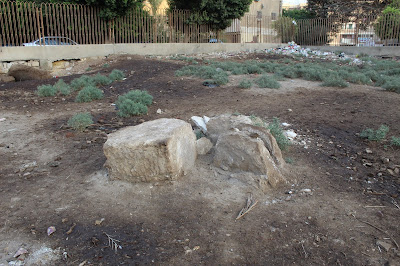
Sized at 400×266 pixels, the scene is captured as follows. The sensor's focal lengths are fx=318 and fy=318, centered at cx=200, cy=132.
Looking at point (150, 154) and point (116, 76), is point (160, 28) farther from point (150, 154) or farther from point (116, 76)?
point (150, 154)

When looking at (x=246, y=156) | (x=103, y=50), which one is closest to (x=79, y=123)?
(x=246, y=156)

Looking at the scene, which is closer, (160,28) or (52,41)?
(52,41)

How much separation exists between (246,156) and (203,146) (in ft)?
2.11

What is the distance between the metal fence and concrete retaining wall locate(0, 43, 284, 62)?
2.12 feet

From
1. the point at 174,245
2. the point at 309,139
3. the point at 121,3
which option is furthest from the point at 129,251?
the point at 121,3

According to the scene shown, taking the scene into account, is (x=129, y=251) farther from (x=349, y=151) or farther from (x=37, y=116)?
(x=37, y=116)

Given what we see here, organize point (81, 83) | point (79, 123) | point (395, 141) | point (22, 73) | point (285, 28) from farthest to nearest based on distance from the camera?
point (285, 28)
point (22, 73)
point (81, 83)
point (79, 123)
point (395, 141)

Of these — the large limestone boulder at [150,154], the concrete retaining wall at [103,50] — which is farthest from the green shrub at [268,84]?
the concrete retaining wall at [103,50]

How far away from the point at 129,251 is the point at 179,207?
26.1 inches

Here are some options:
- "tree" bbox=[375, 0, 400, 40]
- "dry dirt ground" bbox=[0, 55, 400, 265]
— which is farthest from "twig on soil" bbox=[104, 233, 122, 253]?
"tree" bbox=[375, 0, 400, 40]

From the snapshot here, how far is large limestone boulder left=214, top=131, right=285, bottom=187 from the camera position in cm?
322

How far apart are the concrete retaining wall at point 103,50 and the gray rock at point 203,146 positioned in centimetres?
1058

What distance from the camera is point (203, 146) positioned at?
3738 millimetres

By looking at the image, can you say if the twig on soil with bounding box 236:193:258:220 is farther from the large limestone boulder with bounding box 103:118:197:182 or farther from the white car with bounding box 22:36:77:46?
the white car with bounding box 22:36:77:46
